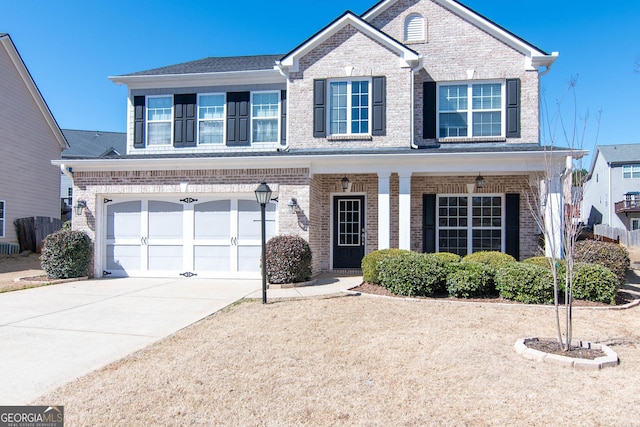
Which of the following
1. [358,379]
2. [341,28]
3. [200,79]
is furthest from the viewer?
[200,79]

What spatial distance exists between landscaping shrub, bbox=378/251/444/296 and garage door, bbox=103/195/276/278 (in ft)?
12.7

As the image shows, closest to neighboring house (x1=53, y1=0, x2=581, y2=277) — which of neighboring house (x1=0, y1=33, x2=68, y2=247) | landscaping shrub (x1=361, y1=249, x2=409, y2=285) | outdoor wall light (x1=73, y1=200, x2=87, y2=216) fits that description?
outdoor wall light (x1=73, y1=200, x2=87, y2=216)

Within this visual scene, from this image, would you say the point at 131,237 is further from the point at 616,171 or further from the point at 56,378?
the point at 616,171

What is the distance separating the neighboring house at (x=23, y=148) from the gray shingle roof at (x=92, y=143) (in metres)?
8.10

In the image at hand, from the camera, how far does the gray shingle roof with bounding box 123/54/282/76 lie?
1380 cm

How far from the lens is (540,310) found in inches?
293

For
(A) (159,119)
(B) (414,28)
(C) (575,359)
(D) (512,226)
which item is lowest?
(C) (575,359)

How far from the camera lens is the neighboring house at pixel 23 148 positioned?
59.3 ft

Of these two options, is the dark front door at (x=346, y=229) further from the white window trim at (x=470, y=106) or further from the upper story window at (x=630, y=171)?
the upper story window at (x=630, y=171)

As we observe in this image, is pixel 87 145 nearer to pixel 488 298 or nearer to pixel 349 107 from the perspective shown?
pixel 349 107

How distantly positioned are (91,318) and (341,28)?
9.87 m

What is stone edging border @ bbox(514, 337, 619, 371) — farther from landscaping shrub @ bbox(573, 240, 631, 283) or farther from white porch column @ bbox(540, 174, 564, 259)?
landscaping shrub @ bbox(573, 240, 631, 283)

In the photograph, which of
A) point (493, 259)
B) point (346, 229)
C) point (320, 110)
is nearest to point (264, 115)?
point (320, 110)

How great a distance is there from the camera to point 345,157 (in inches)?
428
